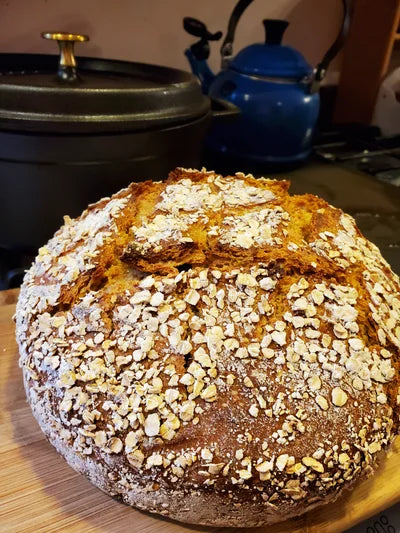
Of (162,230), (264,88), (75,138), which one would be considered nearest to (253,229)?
(162,230)

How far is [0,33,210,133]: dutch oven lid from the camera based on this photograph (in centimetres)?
93

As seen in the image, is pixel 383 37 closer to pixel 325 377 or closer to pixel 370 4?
pixel 370 4

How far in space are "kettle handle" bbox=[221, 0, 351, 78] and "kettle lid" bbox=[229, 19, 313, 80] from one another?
4 centimetres

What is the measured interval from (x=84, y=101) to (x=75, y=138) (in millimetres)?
71

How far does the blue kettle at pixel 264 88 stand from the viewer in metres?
1.61

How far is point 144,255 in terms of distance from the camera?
2.37 ft

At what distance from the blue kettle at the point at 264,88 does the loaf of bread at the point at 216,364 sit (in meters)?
0.96

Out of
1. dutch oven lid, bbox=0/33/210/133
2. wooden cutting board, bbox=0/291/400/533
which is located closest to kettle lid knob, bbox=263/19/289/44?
dutch oven lid, bbox=0/33/210/133

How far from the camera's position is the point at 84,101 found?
0.95 metres

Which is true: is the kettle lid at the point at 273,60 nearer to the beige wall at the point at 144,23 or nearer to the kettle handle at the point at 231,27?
the kettle handle at the point at 231,27

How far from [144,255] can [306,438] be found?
324mm

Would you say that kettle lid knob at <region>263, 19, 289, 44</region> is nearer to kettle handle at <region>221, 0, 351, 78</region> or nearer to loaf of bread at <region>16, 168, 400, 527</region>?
kettle handle at <region>221, 0, 351, 78</region>

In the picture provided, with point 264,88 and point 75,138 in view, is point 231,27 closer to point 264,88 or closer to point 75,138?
point 264,88

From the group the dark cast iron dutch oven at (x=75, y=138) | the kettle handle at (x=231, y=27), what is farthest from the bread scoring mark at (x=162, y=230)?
the kettle handle at (x=231, y=27)
